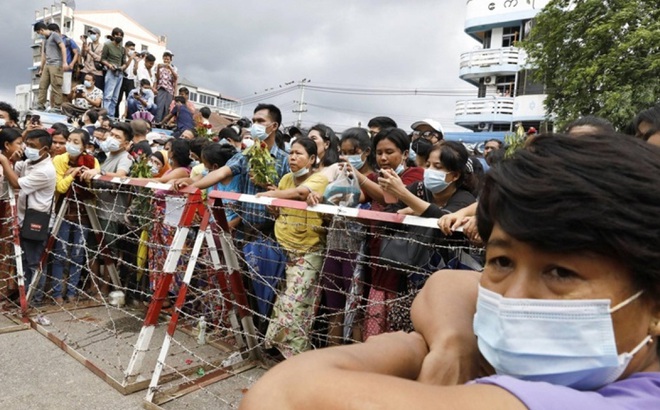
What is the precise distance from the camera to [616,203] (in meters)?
0.75

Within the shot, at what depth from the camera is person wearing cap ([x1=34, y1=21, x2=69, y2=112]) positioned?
36.3 feet

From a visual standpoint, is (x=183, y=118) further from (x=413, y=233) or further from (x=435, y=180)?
(x=413, y=233)

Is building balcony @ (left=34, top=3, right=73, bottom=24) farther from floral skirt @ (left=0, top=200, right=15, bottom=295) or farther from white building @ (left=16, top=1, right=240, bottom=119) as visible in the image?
floral skirt @ (left=0, top=200, right=15, bottom=295)

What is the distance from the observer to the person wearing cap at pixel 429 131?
5.10 meters

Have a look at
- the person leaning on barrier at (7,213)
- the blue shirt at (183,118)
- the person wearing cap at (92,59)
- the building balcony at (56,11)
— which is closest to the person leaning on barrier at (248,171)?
the person leaning on barrier at (7,213)

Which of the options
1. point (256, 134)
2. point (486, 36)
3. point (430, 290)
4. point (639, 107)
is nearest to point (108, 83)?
point (256, 134)

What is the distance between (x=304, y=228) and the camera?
12.3 feet

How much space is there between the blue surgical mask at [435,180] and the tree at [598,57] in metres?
13.5

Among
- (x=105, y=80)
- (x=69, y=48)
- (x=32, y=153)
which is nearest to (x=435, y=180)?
(x=32, y=153)

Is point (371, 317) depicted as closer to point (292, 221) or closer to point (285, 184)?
point (292, 221)

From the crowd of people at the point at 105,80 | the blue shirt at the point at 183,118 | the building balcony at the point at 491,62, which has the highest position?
the building balcony at the point at 491,62

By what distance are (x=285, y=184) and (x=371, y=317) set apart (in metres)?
1.55

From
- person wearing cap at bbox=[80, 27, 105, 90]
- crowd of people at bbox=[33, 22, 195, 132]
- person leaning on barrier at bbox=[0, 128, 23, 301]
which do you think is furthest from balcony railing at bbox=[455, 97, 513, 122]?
person leaning on barrier at bbox=[0, 128, 23, 301]

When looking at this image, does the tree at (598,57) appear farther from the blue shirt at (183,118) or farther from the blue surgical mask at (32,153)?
the blue surgical mask at (32,153)
